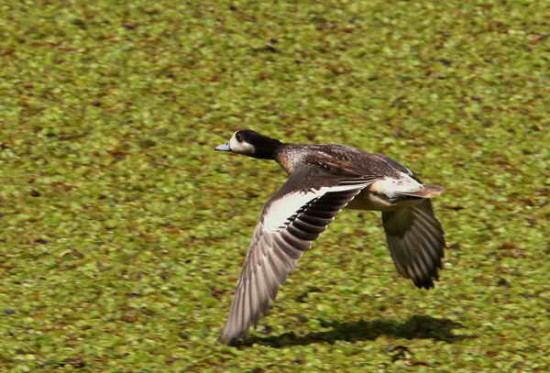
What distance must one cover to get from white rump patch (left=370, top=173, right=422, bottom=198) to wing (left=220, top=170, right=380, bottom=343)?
571 millimetres

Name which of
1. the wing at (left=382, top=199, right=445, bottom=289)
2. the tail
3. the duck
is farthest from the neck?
the tail

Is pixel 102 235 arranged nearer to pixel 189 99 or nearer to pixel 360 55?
pixel 189 99

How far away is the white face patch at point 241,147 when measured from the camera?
1124cm

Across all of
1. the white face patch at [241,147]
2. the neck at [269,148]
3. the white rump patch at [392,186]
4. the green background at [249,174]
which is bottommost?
the green background at [249,174]

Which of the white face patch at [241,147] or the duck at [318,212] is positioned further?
the white face patch at [241,147]

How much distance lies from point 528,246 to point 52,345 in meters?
5.09

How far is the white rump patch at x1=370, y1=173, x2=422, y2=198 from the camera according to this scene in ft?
33.0

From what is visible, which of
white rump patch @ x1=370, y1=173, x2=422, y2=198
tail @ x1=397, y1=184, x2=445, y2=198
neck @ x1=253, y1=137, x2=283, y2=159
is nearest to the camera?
tail @ x1=397, y1=184, x2=445, y2=198

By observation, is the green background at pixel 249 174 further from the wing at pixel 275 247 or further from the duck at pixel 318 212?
the wing at pixel 275 247

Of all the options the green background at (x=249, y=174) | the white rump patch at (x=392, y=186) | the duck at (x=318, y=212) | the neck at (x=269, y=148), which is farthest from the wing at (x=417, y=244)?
the neck at (x=269, y=148)

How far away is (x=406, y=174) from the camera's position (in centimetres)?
1035

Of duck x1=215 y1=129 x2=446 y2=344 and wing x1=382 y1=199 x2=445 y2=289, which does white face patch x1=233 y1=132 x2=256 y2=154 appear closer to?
duck x1=215 y1=129 x2=446 y2=344

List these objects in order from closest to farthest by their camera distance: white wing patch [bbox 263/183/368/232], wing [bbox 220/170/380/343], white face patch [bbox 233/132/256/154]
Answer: wing [bbox 220/170/380/343] < white wing patch [bbox 263/183/368/232] < white face patch [bbox 233/132/256/154]

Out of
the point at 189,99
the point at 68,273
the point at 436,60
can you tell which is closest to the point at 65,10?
the point at 189,99
